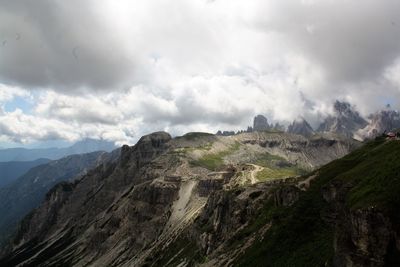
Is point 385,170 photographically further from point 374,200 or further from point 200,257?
point 200,257

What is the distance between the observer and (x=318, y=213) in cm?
11562

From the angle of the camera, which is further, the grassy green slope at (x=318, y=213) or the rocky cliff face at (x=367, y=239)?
the grassy green slope at (x=318, y=213)

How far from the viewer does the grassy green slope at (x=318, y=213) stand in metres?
75.5

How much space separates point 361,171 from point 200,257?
323ft

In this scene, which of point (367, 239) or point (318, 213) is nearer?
point (367, 239)

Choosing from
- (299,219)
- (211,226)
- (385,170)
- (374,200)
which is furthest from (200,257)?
(374,200)

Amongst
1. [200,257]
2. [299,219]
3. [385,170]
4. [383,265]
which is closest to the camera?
[383,265]

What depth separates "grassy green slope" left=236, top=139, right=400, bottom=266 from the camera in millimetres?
75500

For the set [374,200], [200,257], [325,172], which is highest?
[325,172]

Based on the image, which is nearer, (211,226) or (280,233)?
(280,233)

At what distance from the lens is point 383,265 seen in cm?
6538

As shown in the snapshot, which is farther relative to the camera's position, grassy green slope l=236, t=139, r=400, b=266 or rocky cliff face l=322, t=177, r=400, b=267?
grassy green slope l=236, t=139, r=400, b=266

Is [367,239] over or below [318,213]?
below

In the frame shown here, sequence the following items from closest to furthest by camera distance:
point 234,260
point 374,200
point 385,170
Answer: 1. point 374,200
2. point 385,170
3. point 234,260
